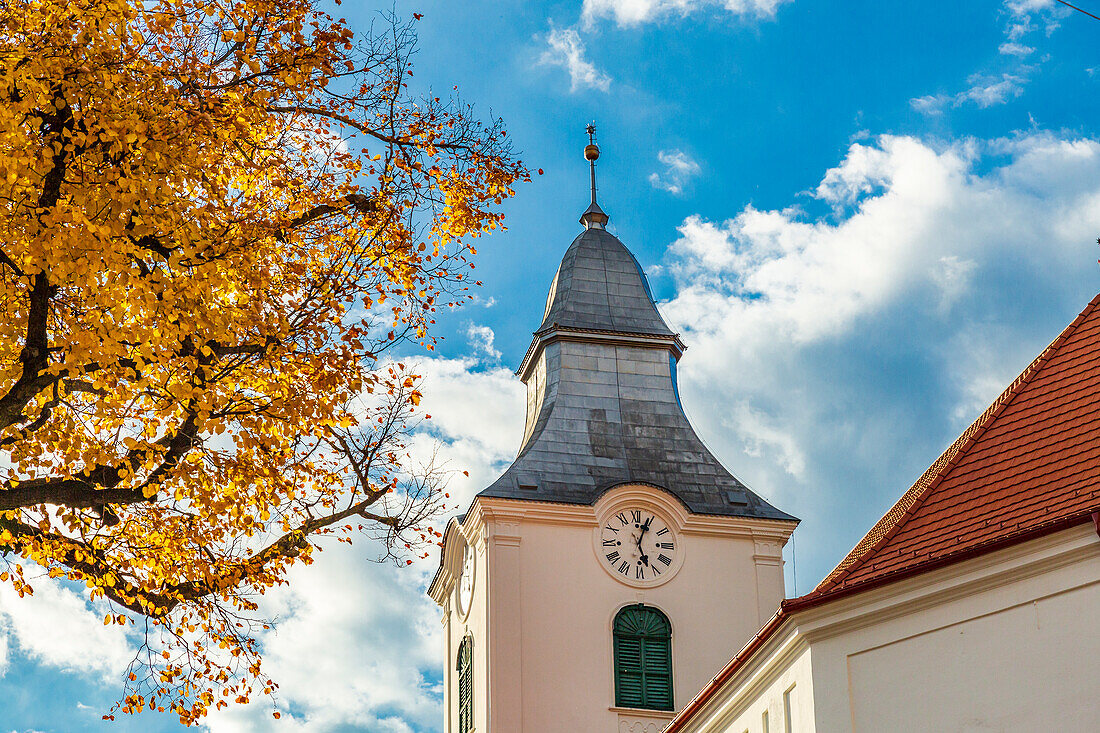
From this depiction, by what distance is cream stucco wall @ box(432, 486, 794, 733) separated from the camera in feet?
93.5

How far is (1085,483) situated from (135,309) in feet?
28.9

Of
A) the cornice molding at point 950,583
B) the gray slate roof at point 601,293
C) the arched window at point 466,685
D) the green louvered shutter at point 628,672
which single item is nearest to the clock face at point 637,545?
the green louvered shutter at point 628,672

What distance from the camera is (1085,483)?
552 inches

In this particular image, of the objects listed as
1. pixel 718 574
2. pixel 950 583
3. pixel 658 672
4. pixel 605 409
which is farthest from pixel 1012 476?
pixel 605 409

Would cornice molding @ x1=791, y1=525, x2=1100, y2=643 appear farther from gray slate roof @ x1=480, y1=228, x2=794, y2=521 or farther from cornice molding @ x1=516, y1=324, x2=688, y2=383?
cornice molding @ x1=516, y1=324, x2=688, y2=383

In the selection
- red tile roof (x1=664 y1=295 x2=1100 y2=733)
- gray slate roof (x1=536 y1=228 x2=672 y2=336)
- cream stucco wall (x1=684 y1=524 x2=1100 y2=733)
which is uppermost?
gray slate roof (x1=536 y1=228 x2=672 y2=336)

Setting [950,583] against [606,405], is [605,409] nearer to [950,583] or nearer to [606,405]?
[606,405]

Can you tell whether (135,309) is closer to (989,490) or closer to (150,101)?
(150,101)

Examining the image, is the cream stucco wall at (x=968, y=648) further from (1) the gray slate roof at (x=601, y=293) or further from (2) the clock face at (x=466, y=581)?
(1) the gray slate roof at (x=601, y=293)

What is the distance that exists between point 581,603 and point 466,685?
3607 millimetres

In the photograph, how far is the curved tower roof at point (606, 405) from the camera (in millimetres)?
31375

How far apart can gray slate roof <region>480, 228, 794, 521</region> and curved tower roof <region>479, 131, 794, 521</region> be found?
0.02 m

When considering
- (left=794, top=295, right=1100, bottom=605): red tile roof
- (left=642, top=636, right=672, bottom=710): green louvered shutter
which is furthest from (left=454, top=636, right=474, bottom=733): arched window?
(left=794, top=295, right=1100, bottom=605): red tile roof

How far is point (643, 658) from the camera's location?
96.3ft
